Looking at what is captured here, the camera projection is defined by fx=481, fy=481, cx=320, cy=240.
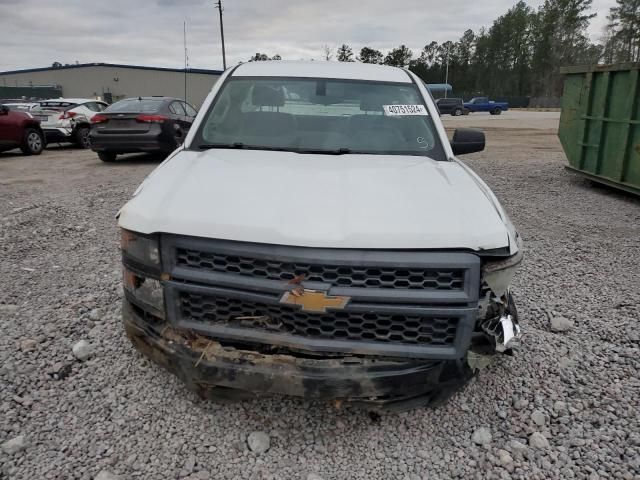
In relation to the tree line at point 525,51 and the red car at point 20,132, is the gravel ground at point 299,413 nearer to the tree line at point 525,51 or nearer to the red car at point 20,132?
the red car at point 20,132

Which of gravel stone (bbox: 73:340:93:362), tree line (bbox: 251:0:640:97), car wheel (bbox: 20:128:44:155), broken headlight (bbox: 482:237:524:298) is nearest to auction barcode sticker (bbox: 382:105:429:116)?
broken headlight (bbox: 482:237:524:298)

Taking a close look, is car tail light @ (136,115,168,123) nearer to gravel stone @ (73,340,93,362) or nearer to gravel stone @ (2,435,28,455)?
gravel stone @ (73,340,93,362)

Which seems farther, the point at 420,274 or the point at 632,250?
the point at 632,250

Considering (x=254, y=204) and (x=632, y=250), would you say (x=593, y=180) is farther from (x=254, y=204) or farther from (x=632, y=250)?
(x=254, y=204)

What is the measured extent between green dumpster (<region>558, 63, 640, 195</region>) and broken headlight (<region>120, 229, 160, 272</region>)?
24.8 ft

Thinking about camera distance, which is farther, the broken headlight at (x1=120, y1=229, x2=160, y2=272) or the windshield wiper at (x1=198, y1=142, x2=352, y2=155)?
the windshield wiper at (x1=198, y1=142, x2=352, y2=155)

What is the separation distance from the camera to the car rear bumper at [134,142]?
33.7 ft

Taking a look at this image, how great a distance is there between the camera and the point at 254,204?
223 cm

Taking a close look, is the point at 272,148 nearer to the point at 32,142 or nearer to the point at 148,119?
the point at 148,119

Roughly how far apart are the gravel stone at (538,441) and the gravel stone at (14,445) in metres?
2.49

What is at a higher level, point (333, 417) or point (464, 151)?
point (464, 151)

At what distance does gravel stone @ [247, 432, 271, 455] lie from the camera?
2.34 meters

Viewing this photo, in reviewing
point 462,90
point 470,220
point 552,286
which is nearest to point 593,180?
point 552,286

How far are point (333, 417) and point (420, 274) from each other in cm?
103
